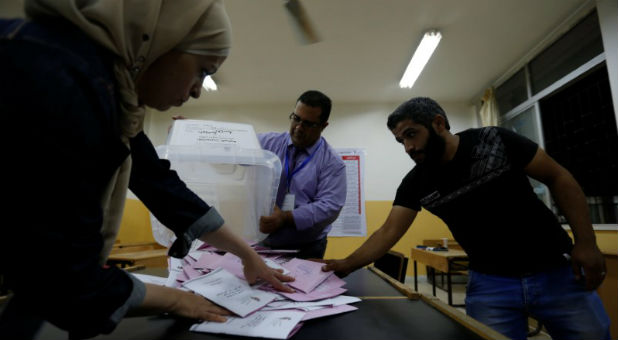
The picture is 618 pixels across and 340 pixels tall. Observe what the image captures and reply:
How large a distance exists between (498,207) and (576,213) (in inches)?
9.4

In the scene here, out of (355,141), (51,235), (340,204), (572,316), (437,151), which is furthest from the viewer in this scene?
(355,141)

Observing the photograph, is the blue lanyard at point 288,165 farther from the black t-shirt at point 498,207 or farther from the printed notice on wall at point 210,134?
the black t-shirt at point 498,207

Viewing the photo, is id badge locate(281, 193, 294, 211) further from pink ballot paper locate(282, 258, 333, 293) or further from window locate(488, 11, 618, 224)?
window locate(488, 11, 618, 224)

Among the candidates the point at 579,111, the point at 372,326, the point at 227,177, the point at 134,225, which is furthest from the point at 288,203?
the point at 134,225

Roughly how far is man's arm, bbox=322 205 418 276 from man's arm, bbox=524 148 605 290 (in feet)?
1.58

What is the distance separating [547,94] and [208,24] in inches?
164

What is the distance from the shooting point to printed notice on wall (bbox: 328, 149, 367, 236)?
10.7 feet

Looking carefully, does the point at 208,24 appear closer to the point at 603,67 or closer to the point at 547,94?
the point at 603,67

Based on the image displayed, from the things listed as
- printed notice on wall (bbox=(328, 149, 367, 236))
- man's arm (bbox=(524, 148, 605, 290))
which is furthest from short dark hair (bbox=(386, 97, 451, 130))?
printed notice on wall (bbox=(328, 149, 367, 236))

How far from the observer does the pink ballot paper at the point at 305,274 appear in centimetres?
81

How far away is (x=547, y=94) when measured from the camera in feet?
11.5

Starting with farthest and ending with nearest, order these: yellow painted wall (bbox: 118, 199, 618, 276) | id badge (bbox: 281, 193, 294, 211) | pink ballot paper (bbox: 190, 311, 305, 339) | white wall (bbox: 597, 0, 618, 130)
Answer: yellow painted wall (bbox: 118, 199, 618, 276) → white wall (bbox: 597, 0, 618, 130) → id badge (bbox: 281, 193, 294, 211) → pink ballot paper (bbox: 190, 311, 305, 339)

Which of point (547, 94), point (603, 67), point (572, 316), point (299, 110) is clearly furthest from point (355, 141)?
point (572, 316)

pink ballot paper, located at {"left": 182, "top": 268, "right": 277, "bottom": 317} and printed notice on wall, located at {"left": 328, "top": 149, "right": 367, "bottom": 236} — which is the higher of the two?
printed notice on wall, located at {"left": 328, "top": 149, "right": 367, "bottom": 236}
